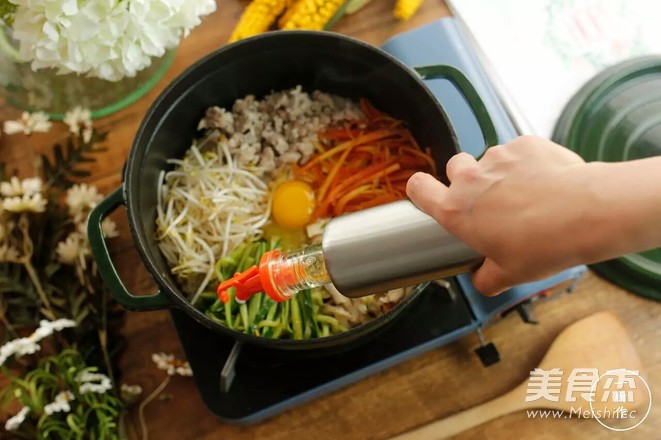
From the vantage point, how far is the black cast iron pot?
68 centimetres

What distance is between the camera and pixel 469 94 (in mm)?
734

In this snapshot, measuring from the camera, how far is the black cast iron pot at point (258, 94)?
0.68 metres

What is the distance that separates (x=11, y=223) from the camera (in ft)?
2.69

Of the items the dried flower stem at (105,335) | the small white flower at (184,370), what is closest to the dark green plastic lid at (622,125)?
the small white flower at (184,370)

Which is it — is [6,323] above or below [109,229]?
below

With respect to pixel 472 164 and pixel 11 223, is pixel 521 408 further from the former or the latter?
pixel 11 223

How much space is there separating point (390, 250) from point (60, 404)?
1.73 feet

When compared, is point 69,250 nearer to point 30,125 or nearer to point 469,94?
point 30,125

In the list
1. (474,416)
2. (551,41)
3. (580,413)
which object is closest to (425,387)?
(474,416)

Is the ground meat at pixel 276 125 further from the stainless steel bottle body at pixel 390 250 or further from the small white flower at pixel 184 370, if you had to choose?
the stainless steel bottle body at pixel 390 250

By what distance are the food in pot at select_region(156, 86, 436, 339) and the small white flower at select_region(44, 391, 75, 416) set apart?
0.20 metres

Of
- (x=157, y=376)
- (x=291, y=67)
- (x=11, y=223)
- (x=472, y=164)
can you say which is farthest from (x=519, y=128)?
(x=11, y=223)

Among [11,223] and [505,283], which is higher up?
[505,283]

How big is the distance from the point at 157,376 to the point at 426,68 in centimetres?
60
